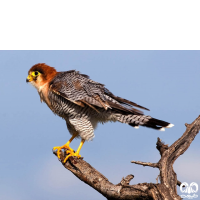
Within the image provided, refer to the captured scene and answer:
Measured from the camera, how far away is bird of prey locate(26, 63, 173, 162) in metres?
6.23

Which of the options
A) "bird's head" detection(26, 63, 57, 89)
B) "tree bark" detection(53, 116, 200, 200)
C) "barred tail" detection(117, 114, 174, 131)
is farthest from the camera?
"bird's head" detection(26, 63, 57, 89)

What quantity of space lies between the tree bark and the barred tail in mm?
372

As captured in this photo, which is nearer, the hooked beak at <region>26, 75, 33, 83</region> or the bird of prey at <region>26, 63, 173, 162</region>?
the bird of prey at <region>26, 63, 173, 162</region>

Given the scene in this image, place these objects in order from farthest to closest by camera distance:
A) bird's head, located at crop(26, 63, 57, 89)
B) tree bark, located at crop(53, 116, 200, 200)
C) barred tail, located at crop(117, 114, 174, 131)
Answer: bird's head, located at crop(26, 63, 57, 89) < barred tail, located at crop(117, 114, 174, 131) < tree bark, located at crop(53, 116, 200, 200)

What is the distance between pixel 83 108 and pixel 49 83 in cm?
96

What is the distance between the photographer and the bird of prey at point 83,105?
245 inches

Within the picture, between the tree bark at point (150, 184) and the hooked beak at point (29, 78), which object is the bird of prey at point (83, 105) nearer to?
the hooked beak at point (29, 78)

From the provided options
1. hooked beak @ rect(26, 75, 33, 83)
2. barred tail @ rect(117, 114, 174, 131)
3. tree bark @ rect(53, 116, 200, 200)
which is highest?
hooked beak @ rect(26, 75, 33, 83)

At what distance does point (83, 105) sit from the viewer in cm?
622

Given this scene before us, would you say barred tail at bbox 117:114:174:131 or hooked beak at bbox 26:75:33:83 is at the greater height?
hooked beak at bbox 26:75:33:83

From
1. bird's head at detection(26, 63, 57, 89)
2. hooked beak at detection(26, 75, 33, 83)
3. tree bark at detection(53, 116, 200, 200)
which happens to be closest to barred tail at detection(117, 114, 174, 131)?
tree bark at detection(53, 116, 200, 200)

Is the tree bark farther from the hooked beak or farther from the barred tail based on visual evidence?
the hooked beak

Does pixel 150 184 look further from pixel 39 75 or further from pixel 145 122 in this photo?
pixel 39 75

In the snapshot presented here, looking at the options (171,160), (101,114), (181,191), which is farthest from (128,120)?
(181,191)
